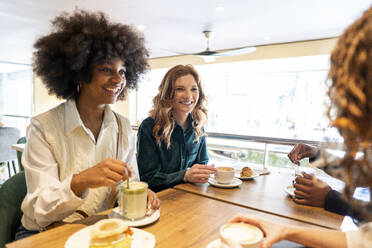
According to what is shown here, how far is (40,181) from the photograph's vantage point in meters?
1.02

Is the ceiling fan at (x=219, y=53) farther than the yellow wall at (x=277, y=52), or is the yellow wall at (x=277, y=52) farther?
the yellow wall at (x=277, y=52)

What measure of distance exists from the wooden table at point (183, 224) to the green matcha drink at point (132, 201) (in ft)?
0.22

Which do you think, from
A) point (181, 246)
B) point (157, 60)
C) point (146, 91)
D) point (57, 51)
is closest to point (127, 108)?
point (146, 91)

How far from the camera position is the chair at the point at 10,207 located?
1.06 m

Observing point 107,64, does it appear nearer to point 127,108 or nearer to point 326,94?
point 326,94

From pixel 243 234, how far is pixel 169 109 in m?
1.29

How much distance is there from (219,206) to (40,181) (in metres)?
0.78

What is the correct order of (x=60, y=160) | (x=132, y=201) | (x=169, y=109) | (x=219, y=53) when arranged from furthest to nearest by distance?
(x=219, y=53), (x=169, y=109), (x=60, y=160), (x=132, y=201)

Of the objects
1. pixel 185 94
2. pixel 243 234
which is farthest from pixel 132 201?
pixel 185 94

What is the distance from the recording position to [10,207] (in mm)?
1116

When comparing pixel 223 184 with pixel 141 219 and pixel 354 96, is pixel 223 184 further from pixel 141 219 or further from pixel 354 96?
pixel 354 96

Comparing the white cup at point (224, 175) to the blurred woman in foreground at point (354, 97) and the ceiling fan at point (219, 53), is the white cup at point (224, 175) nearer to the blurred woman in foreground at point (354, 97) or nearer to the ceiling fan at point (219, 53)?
the blurred woman in foreground at point (354, 97)

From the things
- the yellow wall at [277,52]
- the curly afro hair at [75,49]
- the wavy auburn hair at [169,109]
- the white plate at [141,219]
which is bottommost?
the white plate at [141,219]

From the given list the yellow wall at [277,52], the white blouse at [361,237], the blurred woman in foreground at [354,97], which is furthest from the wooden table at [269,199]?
the yellow wall at [277,52]
